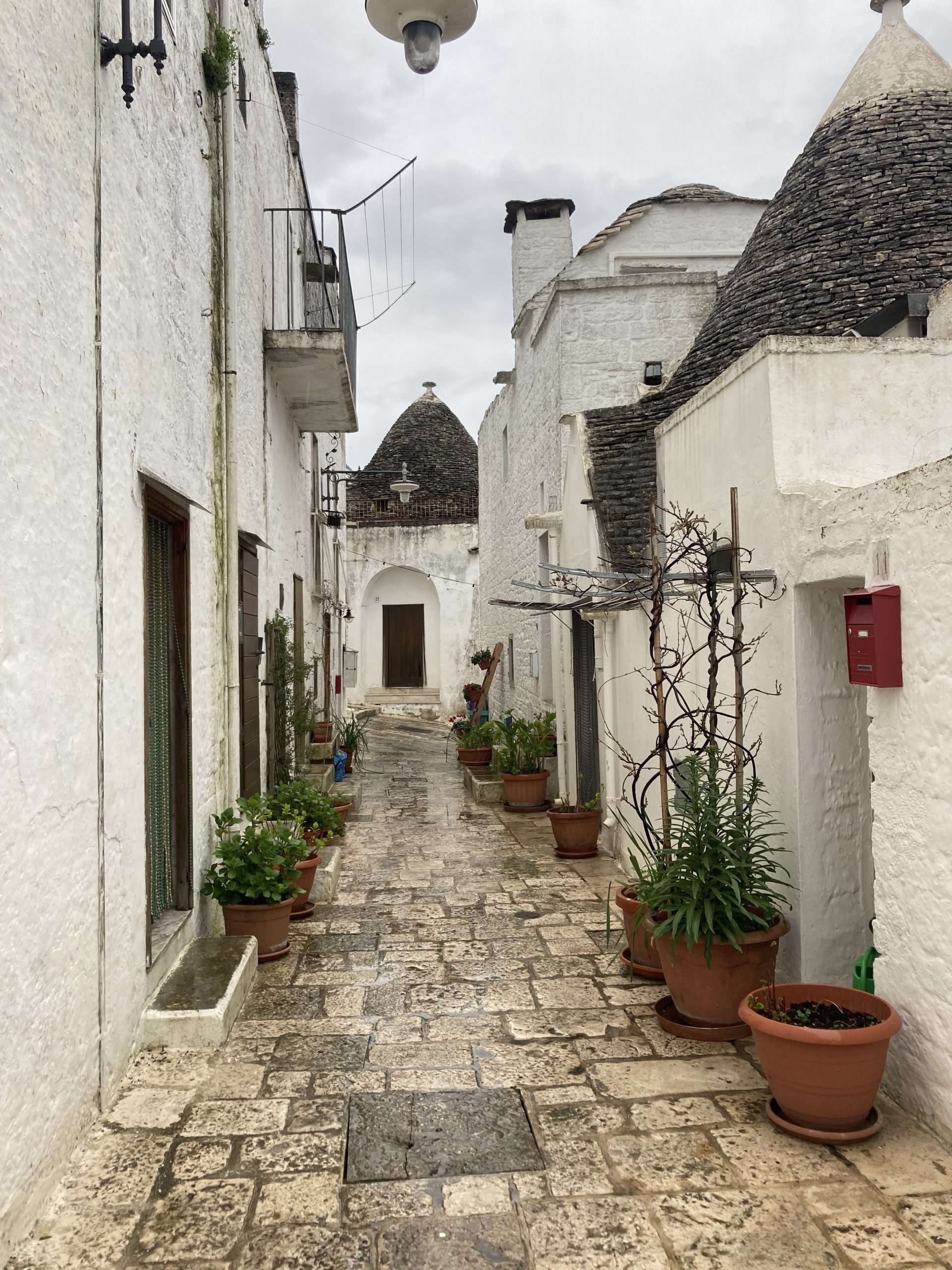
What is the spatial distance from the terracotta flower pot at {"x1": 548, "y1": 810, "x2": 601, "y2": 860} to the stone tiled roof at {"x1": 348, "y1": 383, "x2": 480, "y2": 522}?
660 inches

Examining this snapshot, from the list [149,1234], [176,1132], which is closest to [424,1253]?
[149,1234]

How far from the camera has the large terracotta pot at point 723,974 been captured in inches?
177

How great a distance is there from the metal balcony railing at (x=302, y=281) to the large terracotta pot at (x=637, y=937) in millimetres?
5497

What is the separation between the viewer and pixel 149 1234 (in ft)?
9.92

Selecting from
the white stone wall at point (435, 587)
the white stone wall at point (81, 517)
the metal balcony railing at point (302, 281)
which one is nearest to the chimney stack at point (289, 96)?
the metal balcony railing at point (302, 281)

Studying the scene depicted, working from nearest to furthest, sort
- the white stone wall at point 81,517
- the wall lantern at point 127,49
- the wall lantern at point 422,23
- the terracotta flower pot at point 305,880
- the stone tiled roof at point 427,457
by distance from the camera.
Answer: the white stone wall at point 81,517, the wall lantern at point 127,49, the wall lantern at point 422,23, the terracotta flower pot at point 305,880, the stone tiled roof at point 427,457

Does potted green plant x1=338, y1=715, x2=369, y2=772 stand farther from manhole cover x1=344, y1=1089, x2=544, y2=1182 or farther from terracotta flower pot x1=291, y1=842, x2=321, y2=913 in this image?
manhole cover x1=344, y1=1089, x2=544, y2=1182

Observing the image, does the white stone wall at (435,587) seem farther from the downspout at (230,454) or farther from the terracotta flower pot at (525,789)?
the downspout at (230,454)

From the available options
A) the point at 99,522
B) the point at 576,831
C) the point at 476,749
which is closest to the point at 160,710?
the point at 99,522

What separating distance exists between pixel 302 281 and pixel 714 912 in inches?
364

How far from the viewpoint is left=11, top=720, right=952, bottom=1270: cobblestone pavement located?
2.95 meters

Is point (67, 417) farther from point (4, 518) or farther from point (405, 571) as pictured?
point (405, 571)

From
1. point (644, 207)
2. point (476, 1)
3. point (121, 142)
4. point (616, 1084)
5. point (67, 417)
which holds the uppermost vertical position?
point (644, 207)

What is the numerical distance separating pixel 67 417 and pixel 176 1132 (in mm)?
2621
